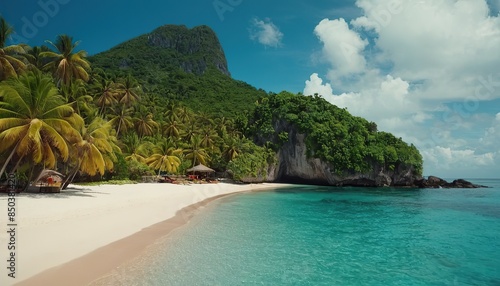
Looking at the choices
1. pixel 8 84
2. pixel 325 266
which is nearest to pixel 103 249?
pixel 325 266

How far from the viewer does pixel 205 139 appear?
174 feet

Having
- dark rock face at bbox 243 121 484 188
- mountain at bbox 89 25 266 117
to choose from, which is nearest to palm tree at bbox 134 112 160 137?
dark rock face at bbox 243 121 484 188

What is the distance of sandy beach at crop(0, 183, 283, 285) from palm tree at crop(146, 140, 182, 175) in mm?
22064

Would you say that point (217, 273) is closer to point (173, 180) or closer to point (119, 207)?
point (119, 207)

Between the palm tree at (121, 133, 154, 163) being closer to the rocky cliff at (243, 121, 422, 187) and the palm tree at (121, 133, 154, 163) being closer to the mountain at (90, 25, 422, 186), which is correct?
the mountain at (90, 25, 422, 186)

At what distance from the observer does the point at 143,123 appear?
47.8 meters

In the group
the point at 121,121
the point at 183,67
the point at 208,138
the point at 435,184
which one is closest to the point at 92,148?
the point at 121,121

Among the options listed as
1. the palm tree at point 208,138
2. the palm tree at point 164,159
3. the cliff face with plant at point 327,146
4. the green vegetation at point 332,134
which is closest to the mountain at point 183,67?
the green vegetation at point 332,134

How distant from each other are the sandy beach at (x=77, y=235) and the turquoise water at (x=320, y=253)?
1.02 m

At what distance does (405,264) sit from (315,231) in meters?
5.57

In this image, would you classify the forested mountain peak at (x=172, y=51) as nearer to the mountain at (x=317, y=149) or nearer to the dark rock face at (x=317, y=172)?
the mountain at (x=317, y=149)

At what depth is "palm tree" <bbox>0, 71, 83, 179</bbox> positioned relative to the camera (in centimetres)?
1538

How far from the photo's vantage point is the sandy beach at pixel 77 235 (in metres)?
7.52

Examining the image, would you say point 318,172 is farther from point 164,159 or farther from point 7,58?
point 7,58
